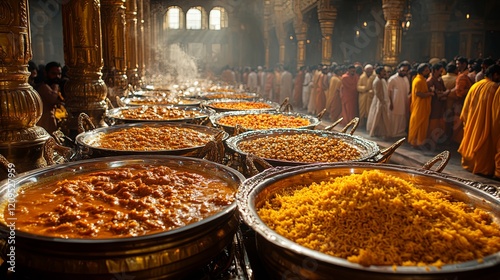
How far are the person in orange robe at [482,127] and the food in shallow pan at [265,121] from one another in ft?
11.8

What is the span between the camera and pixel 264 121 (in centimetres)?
384

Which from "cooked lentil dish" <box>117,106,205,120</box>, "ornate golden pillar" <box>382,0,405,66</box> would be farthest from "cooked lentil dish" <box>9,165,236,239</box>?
"ornate golden pillar" <box>382,0,405,66</box>

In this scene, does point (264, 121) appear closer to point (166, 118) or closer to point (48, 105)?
point (166, 118)

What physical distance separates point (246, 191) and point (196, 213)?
0.79 feet

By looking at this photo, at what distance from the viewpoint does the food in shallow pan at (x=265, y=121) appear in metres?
3.63

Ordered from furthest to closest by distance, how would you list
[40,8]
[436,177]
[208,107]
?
[40,8] → [208,107] → [436,177]

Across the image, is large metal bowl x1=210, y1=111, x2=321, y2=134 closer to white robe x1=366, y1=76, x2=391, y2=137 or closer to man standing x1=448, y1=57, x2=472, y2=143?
man standing x1=448, y1=57, x2=472, y2=143

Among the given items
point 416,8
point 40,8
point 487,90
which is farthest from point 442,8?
point 40,8

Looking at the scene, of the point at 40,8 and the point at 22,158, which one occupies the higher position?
the point at 40,8

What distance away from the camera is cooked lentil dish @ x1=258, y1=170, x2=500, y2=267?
1.13 m

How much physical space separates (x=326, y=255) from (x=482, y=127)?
6.22m

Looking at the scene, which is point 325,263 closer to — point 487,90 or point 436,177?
point 436,177

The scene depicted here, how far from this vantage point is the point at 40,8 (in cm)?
1231

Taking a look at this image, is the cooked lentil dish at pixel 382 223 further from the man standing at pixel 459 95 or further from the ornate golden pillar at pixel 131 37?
the ornate golden pillar at pixel 131 37
